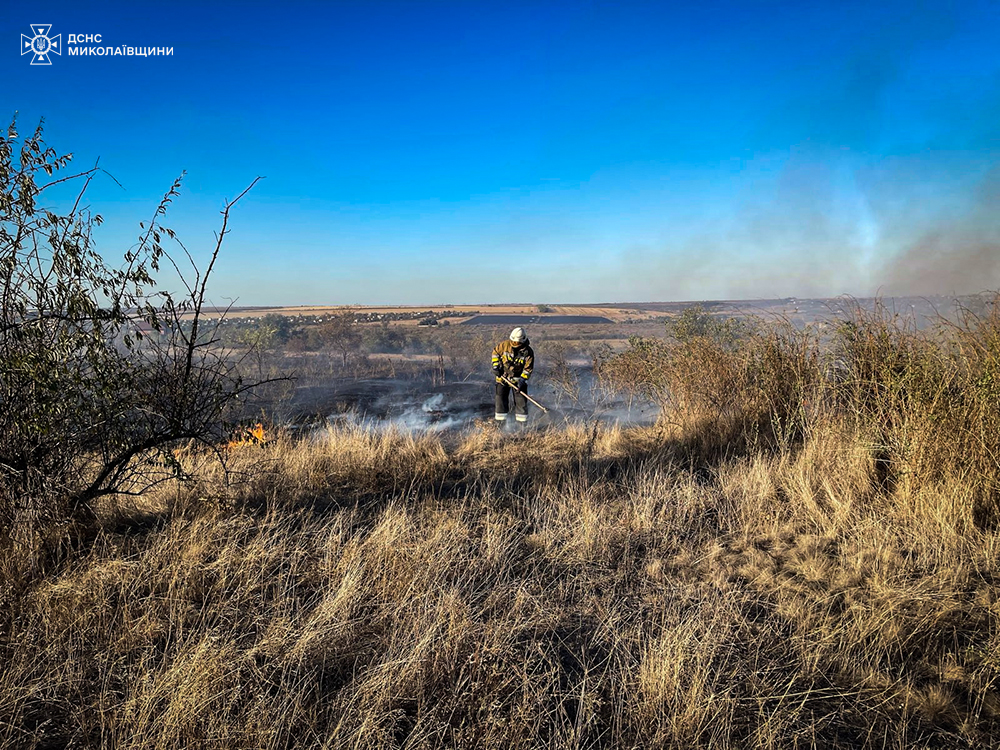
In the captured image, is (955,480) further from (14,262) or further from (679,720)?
(14,262)

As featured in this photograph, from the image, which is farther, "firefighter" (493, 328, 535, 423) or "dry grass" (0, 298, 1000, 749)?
"firefighter" (493, 328, 535, 423)

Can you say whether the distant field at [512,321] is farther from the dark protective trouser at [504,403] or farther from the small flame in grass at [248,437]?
the small flame in grass at [248,437]

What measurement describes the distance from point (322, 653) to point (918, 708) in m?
2.65

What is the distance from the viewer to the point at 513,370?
9.97m

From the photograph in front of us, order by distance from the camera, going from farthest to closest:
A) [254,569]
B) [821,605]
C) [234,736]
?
[254,569] < [821,605] < [234,736]

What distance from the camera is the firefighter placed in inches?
382

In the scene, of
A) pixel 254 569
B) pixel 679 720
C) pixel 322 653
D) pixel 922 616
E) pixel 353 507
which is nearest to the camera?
pixel 679 720

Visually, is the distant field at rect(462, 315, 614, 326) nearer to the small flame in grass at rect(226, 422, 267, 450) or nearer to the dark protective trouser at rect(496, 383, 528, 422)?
the dark protective trouser at rect(496, 383, 528, 422)

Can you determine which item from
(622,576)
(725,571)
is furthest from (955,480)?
(622,576)

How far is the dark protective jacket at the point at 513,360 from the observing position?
32.3 ft

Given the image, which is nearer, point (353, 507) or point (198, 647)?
point (198, 647)

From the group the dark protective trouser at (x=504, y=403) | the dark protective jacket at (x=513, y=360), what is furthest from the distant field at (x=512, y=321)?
the dark protective trouser at (x=504, y=403)

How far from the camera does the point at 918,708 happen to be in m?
2.11

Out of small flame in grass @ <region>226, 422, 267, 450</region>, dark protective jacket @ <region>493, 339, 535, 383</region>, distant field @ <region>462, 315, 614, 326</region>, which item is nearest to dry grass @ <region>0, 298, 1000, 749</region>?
small flame in grass @ <region>226, 422, 267, 450</region>
